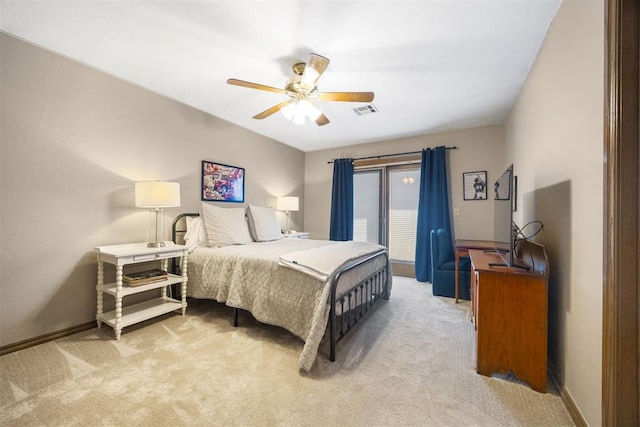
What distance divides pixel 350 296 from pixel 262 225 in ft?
6.36

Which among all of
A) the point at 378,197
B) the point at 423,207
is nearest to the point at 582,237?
the point at 423,207

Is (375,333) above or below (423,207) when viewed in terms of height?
below

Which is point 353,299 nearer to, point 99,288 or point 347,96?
point 347,96

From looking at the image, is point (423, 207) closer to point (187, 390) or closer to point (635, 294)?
point (635, 294)

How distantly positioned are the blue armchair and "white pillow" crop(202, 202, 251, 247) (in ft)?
8.67

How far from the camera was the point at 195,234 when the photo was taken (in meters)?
3.13

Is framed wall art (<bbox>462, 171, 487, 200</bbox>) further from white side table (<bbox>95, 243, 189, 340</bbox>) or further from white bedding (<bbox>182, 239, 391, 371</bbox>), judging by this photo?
white side table (<bbox>95, 243, 189, 340</bbox>)

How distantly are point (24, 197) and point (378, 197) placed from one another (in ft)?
15.3

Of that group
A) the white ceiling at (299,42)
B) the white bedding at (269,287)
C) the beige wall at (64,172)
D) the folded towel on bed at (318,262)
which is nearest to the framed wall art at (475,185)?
the white ceiling at (299,42)

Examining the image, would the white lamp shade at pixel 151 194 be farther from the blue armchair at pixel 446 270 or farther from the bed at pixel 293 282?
the blue armchair at pixel 446 270

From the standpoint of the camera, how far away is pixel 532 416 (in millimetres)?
1390

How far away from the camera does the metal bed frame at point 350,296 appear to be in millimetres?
1923

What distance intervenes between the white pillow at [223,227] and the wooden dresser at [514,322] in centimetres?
263

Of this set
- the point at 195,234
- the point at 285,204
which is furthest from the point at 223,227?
the point at 285,204
